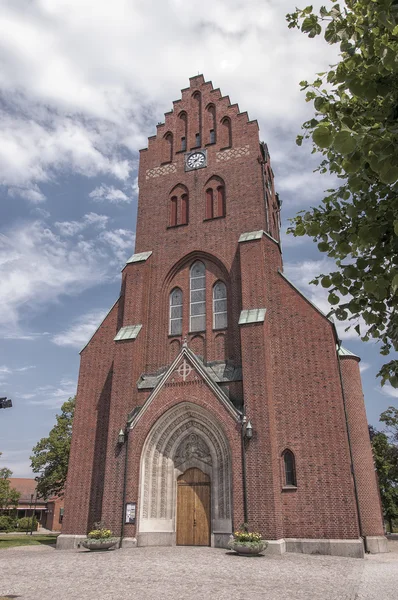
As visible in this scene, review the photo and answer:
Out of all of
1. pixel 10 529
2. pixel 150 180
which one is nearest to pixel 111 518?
pixel 150 180

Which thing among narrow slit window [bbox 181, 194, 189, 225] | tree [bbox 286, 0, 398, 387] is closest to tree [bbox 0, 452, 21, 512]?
narrow slit window [bbox 181, 194, 189, 225]

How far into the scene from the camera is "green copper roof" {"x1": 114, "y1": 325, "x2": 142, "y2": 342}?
65.9 ft

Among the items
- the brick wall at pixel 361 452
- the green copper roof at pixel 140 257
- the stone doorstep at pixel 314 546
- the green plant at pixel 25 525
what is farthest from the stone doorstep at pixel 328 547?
the green plant at pixel 25 525

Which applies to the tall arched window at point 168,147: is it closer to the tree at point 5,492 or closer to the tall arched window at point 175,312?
the tall arched window at point 175,312

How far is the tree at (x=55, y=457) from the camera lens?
33.1 meters

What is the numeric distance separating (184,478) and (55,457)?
18.5 m

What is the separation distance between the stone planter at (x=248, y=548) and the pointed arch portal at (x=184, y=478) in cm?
238

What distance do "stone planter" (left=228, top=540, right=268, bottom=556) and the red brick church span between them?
1018mm

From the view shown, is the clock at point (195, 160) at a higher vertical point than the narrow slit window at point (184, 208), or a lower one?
higher

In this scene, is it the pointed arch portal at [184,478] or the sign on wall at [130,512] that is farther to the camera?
the pointed arch portal at [184,478]

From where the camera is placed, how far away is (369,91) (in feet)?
12.0

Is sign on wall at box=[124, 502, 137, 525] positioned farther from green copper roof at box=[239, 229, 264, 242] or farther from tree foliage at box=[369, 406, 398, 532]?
tree foliage at box=[369, 406, 398, 532]

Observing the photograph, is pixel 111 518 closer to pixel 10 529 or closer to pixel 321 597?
pixel 321 597

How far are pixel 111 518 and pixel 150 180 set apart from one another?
17098 mm
